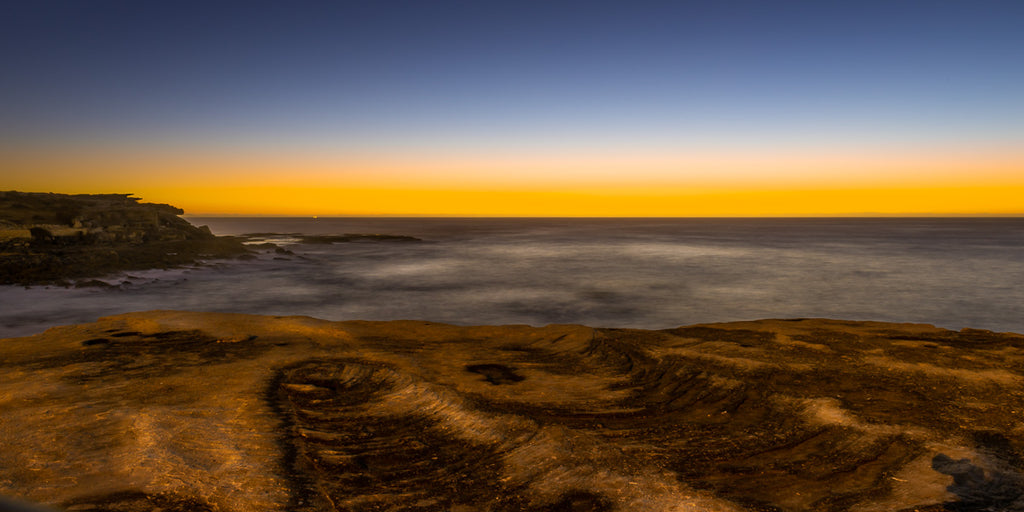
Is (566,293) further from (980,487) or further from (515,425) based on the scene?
(980,487)

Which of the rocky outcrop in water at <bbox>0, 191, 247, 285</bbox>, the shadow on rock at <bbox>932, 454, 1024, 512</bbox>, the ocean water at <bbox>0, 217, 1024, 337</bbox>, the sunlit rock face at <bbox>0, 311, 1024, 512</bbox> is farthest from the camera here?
the rocky outcrop in water at <bbox>0, 191, 247, 285</bbox>

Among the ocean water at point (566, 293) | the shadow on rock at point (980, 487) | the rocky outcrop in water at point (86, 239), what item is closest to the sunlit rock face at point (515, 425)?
the shadow on rock at point (980, 487)

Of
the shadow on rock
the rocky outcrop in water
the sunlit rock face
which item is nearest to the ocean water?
the rocky outcrop in water

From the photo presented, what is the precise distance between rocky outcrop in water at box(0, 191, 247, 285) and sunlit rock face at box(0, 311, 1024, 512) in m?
20.5

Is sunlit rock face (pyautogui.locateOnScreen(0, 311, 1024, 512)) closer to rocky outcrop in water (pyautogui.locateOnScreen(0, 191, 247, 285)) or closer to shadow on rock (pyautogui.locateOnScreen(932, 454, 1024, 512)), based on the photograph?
shadow on rock (pyautogui.locateOnScreen(932, 454, 1024, 512))

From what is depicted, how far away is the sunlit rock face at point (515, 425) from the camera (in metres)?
5.43

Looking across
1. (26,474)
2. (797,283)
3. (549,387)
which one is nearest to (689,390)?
(549,387)

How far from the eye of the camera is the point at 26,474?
5.53 m

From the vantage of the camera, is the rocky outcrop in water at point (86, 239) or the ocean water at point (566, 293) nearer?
the ocean water at point (566, 293)

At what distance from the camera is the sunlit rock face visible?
543cm

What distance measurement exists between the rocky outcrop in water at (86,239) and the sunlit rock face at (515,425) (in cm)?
2048

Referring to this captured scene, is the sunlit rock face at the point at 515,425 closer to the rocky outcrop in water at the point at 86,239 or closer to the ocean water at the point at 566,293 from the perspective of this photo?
the ocean water at the point at 566,293

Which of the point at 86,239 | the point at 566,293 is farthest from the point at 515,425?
the point at 86,239

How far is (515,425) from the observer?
23.4 feet
